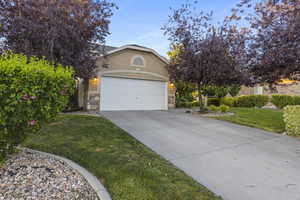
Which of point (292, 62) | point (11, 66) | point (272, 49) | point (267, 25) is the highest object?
point (267, 25)

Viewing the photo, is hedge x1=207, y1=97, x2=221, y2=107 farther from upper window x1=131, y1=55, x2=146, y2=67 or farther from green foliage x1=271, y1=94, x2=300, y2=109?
upper window x1=131, y1=55, x2=146, y2=67

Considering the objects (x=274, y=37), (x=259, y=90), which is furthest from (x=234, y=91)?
(x=274, y=37)

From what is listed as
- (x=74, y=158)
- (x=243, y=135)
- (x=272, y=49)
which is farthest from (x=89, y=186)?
(x=272, y=49)

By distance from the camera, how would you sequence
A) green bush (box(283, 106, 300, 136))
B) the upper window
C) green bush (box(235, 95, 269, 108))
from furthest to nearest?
green bush (box(235, 95, 269, 108))
the upper window
green bush (box(283, 106, 300, 136))

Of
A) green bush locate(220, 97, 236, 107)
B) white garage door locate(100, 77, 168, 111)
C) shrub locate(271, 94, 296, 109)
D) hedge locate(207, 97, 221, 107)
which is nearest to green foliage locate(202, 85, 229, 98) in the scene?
hedge locate(207, 97, 221, 107)

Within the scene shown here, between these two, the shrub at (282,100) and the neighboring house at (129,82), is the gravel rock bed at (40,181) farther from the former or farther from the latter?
the shrub at (282,100)

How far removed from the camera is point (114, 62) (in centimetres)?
1045

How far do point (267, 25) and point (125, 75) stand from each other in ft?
24.8

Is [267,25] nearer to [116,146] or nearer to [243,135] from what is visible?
[243,135]

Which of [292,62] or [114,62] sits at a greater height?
[114,62]

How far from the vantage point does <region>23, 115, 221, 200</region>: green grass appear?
2.56 meters

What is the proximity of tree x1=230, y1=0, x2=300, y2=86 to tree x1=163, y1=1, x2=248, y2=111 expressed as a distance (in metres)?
1.59

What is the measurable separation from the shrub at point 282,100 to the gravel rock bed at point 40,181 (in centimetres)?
1644

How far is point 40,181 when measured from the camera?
251 centimetres
